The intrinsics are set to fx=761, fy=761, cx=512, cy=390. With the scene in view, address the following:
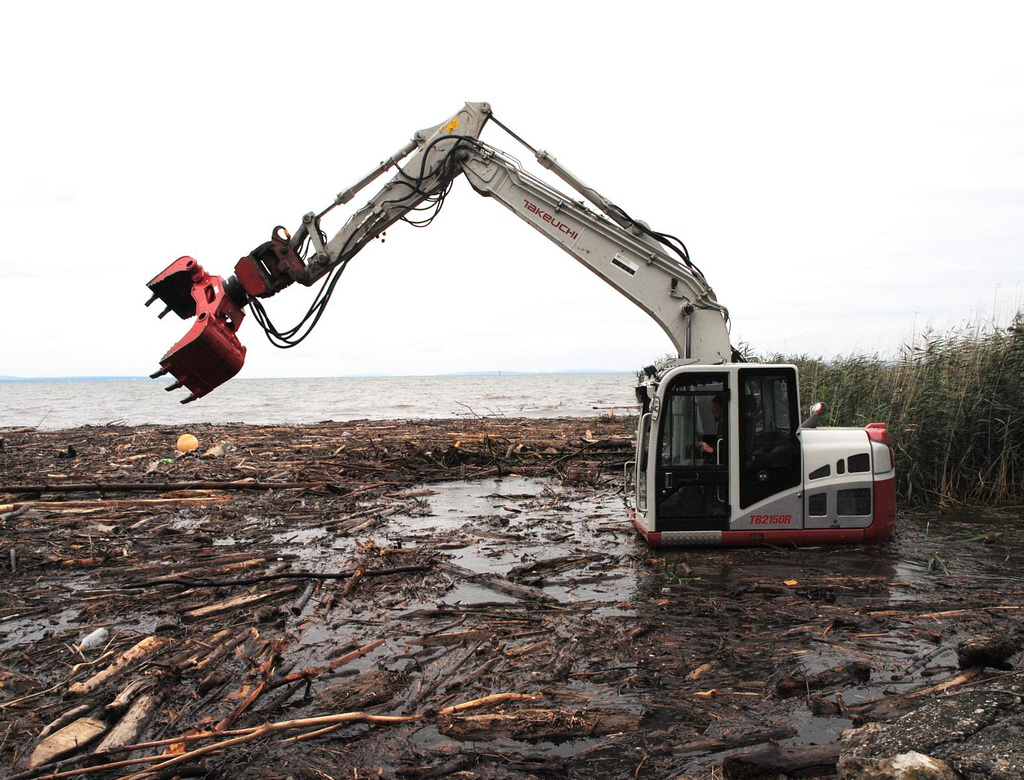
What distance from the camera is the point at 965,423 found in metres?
10.7

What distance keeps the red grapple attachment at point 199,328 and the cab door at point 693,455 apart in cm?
456

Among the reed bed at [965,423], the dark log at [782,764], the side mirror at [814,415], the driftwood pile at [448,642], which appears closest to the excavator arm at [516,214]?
the side mirror at [814,415]

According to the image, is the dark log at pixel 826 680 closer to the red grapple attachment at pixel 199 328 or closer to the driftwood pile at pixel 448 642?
the driftwood pile at pixel 448 642

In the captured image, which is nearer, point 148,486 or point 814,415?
point 814,415

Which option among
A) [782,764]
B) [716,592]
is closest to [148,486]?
[716,592]

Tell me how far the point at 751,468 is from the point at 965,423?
462cm

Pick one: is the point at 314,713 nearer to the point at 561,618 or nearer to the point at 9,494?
the point at 561,618

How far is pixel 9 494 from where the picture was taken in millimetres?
12070

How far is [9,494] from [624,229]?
10.4 m

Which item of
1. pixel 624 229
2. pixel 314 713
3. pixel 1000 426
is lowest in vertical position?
pixel 314 713

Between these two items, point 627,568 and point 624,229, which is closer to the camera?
point 627,568

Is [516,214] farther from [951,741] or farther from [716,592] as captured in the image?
[951,741]

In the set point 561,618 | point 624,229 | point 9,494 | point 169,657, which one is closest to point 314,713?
point 169,657

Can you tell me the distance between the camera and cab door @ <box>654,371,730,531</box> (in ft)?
26.6
